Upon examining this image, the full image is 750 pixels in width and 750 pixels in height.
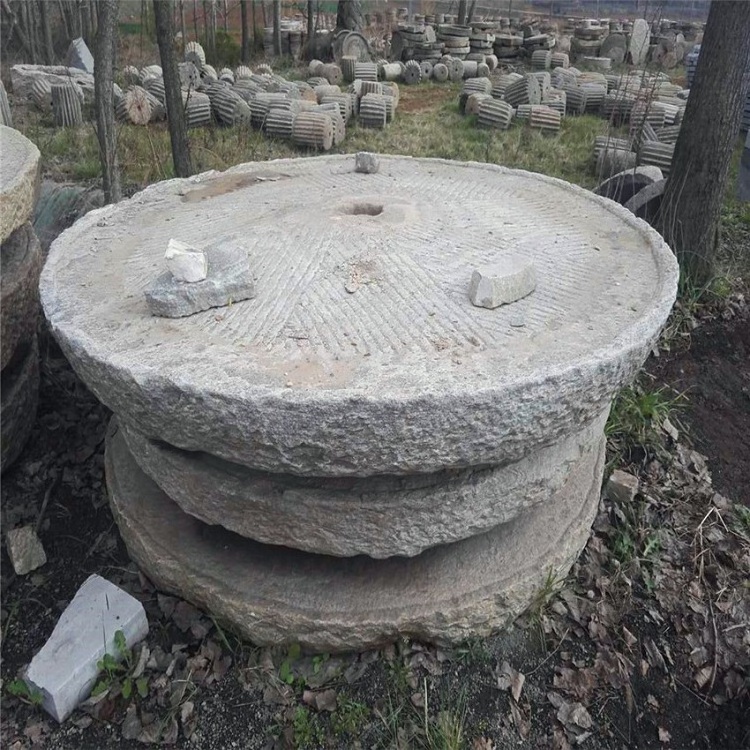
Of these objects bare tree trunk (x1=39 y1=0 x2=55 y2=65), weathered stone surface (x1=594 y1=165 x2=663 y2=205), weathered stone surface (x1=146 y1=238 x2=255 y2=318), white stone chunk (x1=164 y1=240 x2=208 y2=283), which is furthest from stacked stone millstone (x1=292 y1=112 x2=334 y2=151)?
bare tree trunk (x1=39 y1=0 x2=55 y2=65)

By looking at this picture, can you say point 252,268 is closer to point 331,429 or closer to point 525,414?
point 331,429

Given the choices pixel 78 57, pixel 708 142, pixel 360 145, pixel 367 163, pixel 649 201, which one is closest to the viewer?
pixel 367 163

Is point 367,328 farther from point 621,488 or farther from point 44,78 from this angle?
point 44,78

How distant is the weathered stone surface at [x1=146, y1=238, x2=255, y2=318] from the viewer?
1.94 meters

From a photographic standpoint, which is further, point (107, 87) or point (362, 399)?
point (107, 87)

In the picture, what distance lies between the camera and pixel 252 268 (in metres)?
2.23

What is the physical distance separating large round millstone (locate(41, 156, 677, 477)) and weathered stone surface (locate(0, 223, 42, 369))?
280mm

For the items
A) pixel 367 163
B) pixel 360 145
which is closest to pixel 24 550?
pixel 367 163

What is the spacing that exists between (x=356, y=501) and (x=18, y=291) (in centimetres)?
161

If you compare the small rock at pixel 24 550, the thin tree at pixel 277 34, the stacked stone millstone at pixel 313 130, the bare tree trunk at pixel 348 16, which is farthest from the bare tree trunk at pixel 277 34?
the small rock at pixel 24 550

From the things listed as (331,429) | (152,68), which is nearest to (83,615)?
(331,429)

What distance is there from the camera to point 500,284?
197 cm

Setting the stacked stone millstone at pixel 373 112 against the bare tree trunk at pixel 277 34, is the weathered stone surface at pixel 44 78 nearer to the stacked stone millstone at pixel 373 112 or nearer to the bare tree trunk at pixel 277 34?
the stacked stone millstone at pixel 373 112

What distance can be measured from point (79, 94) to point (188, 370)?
21.1 ft
